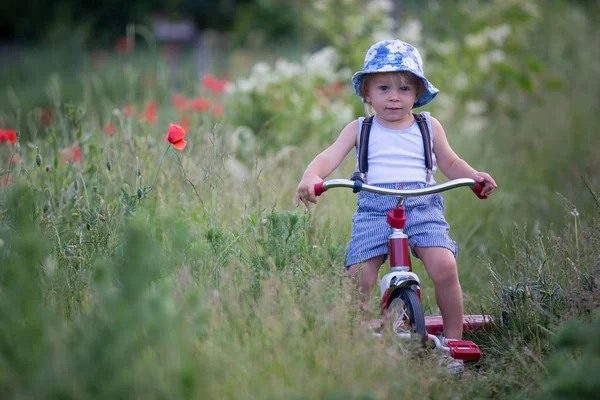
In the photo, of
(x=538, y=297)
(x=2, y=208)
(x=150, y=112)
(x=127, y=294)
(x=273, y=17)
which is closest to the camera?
(x=127, y=294)

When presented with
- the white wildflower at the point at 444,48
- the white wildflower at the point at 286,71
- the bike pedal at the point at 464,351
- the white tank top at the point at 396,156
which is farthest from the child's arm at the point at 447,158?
the white wildflower at the point at 444,48

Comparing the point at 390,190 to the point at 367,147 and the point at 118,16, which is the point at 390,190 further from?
the point at 118,16

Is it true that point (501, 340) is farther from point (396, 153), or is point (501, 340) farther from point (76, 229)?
point (76, 229)

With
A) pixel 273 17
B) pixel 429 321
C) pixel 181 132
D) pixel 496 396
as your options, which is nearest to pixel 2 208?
pixel 181 132

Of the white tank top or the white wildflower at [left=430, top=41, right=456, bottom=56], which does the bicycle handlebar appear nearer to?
the white tank top

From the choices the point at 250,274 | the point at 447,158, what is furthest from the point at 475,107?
the point at 250,274

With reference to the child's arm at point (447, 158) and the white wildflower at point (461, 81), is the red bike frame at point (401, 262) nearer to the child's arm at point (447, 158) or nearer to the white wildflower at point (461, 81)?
the child's arm at point (447, 158)

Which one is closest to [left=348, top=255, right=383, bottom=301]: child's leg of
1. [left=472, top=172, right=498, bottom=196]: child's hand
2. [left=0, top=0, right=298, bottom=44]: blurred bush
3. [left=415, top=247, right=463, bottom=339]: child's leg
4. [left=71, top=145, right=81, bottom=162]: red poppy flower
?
[left=415, top=247, right=463, bottom=339]: child's leg

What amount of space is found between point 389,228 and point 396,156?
35cm

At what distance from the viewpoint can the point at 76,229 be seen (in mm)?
3480

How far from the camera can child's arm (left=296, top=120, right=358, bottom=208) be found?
3010 mm

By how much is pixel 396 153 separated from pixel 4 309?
186cm

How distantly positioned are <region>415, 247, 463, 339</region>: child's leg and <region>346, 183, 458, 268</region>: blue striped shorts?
52 millimetres

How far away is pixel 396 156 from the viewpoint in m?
3.26
